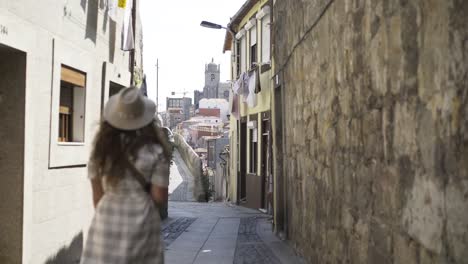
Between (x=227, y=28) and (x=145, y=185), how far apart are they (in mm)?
17974

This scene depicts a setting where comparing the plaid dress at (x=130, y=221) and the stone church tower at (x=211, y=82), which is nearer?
the plaid dress at (x=130, y=221)

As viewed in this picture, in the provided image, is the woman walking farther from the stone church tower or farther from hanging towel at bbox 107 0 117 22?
the stone church tower

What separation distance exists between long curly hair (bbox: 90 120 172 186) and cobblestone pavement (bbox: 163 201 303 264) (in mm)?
4548

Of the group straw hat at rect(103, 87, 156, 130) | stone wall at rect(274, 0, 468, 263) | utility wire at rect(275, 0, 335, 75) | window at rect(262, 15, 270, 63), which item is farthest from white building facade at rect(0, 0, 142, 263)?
window at rect(262, 15, 270, 63)

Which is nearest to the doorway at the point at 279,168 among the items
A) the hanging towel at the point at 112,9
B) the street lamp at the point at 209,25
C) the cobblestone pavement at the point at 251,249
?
the cobblestone pavement at the point at 251,249

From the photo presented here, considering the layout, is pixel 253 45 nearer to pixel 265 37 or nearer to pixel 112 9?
pixel 265 37

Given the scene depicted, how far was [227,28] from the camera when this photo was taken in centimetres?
2089

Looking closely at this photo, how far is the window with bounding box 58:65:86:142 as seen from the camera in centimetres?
737

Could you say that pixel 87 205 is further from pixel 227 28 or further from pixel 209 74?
pixel 209 74

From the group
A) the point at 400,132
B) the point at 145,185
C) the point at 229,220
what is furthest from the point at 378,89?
the point at 229,220

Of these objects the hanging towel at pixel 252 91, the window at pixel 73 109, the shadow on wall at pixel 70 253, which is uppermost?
the hanging towel at pixel 252 91

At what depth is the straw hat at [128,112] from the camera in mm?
3355

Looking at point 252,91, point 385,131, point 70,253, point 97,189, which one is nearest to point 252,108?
point 252,91

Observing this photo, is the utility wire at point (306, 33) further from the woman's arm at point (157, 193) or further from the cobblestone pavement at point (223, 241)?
the woman's arm at point (157, 193)
